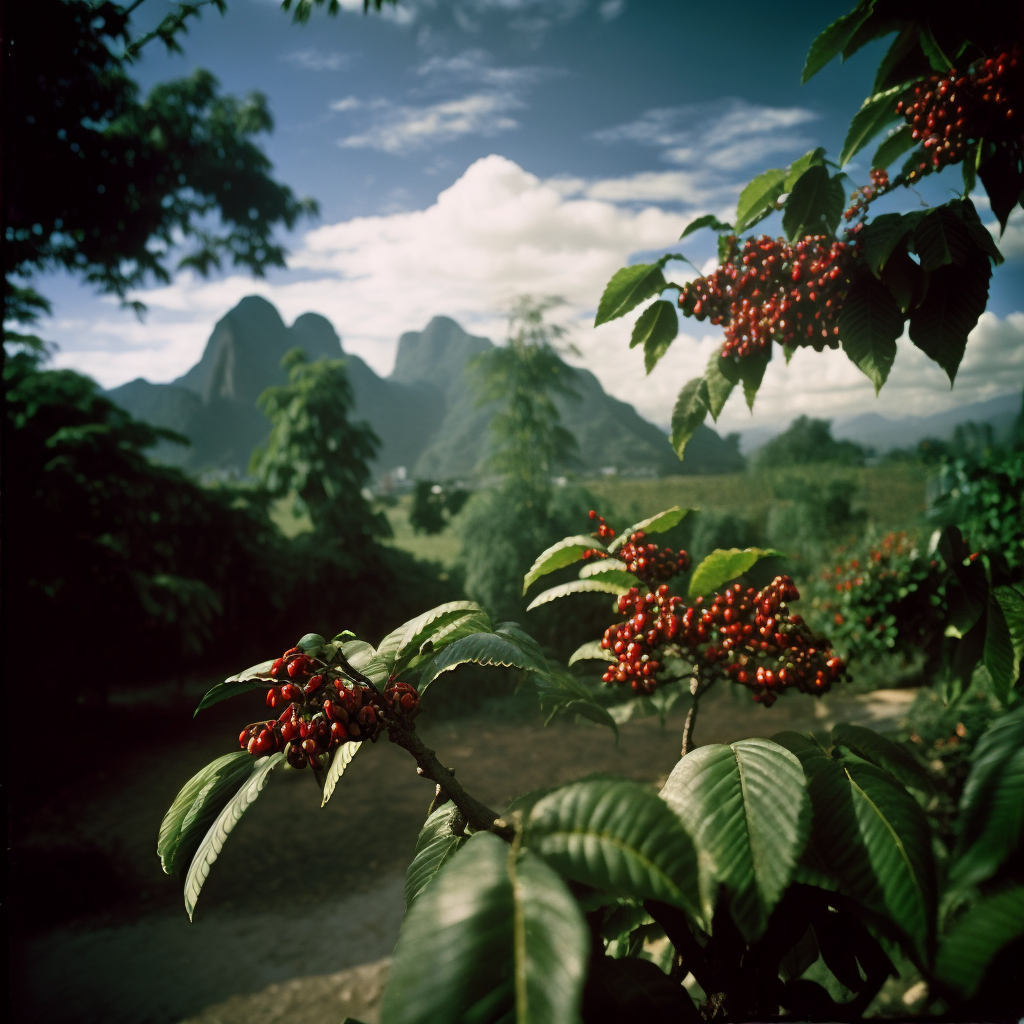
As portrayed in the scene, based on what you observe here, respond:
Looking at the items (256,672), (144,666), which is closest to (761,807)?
(256,672)

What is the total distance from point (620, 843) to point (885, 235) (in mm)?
943

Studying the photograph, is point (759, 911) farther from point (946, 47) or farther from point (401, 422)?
point (401, 422)

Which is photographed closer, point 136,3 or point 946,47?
point 946,47

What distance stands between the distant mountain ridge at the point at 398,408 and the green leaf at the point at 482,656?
30.0 feet

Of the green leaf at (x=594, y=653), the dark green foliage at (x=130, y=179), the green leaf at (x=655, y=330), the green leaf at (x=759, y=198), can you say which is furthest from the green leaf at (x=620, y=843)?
the dark green foliage at (x=130, y=179)

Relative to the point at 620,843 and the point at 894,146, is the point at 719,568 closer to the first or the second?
the point at 620,843

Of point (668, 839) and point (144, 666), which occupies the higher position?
point (668, 839)

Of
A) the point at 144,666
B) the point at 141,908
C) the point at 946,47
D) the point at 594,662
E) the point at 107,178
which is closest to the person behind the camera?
the point at 946,47

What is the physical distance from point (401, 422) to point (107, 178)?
37.3m

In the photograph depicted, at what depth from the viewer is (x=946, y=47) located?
0.97 m

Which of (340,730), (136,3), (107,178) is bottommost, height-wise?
(340,730)

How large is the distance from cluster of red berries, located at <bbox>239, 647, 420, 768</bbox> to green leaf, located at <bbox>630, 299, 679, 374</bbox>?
2.68 feet

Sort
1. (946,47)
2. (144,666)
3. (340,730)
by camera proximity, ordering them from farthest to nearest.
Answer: (144,666) → (946,47) → (340,730)

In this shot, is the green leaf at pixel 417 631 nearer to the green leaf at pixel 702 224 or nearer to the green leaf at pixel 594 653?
the green leaf at pixel 594 653
